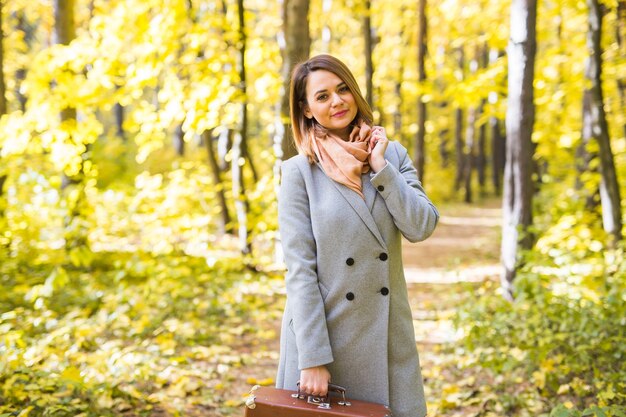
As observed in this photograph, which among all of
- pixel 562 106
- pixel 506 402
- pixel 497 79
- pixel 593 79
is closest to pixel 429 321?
pixel 506 402

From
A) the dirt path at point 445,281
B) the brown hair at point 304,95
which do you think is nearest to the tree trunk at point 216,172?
the dirt path at point 445,281

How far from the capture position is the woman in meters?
2.10

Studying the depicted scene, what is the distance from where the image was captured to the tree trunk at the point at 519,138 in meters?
5.93

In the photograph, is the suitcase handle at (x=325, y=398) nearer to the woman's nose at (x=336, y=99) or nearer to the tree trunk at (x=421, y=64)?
the woman's nose at (x=336, y=99)

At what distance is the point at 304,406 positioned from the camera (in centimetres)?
196

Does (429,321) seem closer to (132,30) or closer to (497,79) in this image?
(497,79)

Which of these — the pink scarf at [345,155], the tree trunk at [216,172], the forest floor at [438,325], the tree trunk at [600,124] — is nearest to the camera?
the pink scarf at [345,155]

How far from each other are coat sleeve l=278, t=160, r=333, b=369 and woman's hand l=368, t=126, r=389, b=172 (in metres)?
0.29

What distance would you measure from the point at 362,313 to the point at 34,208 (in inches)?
242

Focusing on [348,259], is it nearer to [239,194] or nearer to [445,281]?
[239,194]

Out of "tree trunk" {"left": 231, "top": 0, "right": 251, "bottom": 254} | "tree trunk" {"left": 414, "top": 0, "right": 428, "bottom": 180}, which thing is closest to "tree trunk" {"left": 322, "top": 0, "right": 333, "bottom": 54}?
"tree trunk" {"left": 414, "top": 0, "right": 428, "bottom": 180}

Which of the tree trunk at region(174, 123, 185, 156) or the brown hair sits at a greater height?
the tree trunk at region(174, 123, 185, 156)

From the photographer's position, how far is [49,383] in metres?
3.75

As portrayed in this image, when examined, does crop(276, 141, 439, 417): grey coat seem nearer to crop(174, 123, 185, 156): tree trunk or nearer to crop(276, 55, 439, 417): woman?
crop(276, 55, 439, 417): woman
